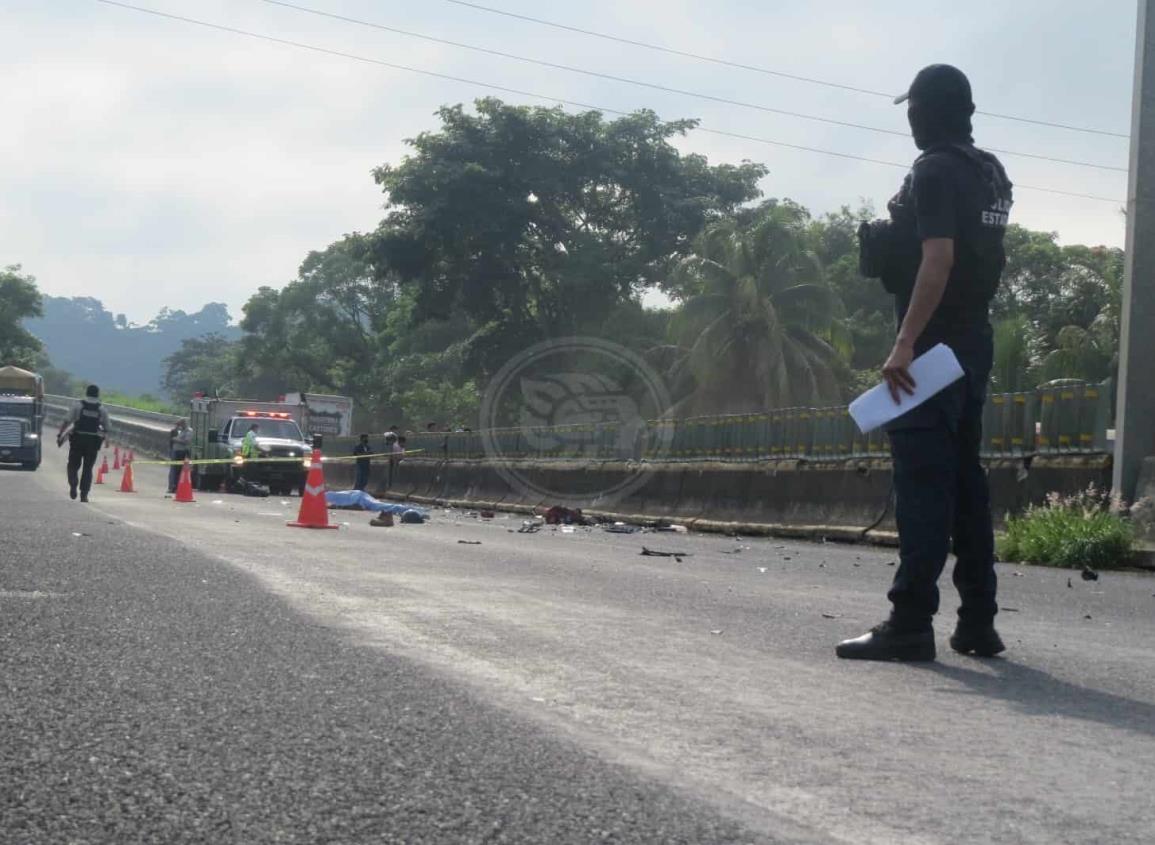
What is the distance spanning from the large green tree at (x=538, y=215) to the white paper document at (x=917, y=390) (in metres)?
50.3

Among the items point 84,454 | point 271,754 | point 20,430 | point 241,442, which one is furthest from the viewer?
point 20,430

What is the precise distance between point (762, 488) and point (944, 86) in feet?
45.6

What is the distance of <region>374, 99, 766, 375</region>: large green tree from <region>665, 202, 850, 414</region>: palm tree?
27.9 feet

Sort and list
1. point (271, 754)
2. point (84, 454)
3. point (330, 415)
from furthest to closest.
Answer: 1. point (330, 415)
2. point (84, 454)
3. point (271, 754)

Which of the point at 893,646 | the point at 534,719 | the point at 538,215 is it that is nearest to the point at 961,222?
the point at 893,646

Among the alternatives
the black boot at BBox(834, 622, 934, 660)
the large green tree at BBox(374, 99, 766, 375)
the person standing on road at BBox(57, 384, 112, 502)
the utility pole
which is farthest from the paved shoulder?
the large green tree at BBox(374, 99, 766, 375)

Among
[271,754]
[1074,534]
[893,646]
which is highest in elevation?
[1074,534]

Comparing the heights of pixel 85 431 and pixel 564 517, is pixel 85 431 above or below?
above

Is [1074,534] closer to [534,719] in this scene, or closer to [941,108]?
[941,108]

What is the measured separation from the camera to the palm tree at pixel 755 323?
45906mm

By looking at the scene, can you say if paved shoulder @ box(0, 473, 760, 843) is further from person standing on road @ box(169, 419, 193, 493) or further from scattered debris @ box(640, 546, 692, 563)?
person standing on road @ box(169, 419, 193, 493)

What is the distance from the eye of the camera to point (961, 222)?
16.1 ft

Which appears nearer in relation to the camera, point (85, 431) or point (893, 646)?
point (893, 646)

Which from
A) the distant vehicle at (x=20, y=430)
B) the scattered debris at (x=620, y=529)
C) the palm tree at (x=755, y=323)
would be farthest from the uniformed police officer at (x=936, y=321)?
the distant vehicle at (x=20, y=430)
